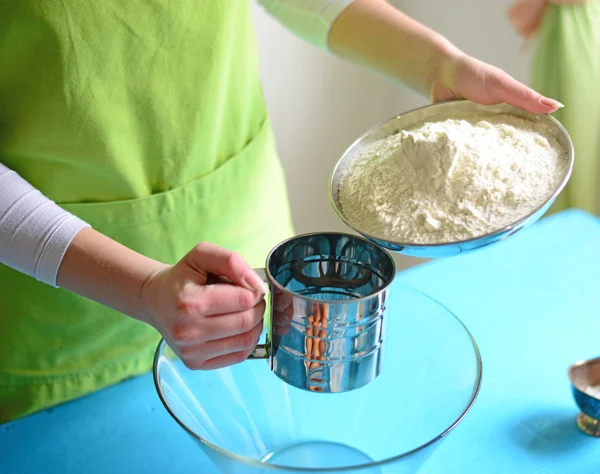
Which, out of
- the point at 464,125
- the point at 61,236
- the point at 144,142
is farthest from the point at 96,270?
the point at 464,125

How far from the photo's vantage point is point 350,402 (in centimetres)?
65

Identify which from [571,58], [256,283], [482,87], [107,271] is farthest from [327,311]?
[571,58]

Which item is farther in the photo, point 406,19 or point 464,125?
point 406,19

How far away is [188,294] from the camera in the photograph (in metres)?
0.49

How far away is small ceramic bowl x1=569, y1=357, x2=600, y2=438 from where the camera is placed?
2.07 feet

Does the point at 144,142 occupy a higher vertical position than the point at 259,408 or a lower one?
higher

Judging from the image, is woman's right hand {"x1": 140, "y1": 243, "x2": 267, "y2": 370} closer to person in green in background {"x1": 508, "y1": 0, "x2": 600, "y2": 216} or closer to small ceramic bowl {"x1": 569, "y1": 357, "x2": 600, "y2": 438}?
small ceramic bowl {"x1": 569, "y1": 357, "x2": 600, "y2": 438}

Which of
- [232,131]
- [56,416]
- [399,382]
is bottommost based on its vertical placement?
[56,416]

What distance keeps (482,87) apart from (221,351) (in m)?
0.33

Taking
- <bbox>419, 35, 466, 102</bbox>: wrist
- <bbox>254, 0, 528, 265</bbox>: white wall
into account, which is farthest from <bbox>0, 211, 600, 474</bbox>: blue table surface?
<bbox>254, 0, 528, 265</bbox>: white wall

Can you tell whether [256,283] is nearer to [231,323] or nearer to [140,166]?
[231,323]

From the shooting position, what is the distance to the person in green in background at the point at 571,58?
3.67ft

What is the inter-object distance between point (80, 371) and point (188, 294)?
28cm

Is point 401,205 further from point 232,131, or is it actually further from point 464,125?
point 232,131
